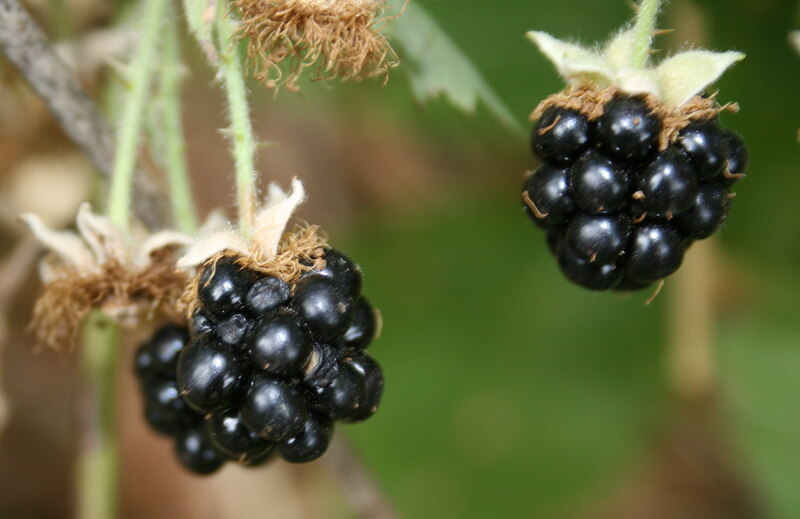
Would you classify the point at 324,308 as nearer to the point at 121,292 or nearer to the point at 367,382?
the point at 367,382

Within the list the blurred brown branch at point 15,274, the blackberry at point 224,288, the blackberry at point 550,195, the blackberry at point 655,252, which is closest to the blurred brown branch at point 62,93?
the blurred brown branch at point 15,274

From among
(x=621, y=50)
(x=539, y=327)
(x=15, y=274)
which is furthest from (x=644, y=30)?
(x=539, y=327)

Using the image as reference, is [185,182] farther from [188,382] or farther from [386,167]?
[386,167]

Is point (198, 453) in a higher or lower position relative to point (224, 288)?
lower

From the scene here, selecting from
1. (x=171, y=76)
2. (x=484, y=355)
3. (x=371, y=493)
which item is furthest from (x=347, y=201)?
(x=171, y=76)

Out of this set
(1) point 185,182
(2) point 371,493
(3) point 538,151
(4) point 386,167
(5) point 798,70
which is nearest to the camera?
(3) point 538,151

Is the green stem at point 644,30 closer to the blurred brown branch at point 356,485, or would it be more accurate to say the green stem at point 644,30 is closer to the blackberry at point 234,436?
the blackberry at point 234,436
